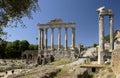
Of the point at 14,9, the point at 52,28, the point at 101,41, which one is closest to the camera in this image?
the point at 14,9

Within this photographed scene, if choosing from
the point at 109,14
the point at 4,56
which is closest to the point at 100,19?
the point at 109,14

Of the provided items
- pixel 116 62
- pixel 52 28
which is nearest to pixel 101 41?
pixel 116 62

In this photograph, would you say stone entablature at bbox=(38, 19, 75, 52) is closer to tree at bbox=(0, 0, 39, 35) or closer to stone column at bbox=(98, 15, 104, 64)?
stone column at bbox=(98, 15, 104, 64)

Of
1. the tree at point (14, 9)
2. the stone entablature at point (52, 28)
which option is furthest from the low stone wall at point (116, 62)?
the stone entablature at point (52, 28)

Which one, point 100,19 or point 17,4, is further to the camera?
point 100,19

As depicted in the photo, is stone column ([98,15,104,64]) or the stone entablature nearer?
stone column ([98,15,104,64])

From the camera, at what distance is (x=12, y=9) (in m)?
15.9

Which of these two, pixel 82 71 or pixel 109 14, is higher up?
pixel 109 14

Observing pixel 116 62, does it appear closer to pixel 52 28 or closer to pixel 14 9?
pixel 14 9

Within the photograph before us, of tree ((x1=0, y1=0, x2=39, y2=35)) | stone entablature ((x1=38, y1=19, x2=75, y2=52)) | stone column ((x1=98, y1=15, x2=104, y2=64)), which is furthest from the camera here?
stone entablature ((x1=38, y1=19, x2=75, y2=52))

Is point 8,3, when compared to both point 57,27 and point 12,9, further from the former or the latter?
point 57,27

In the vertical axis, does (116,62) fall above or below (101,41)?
below

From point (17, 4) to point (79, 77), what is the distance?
9.37 meters

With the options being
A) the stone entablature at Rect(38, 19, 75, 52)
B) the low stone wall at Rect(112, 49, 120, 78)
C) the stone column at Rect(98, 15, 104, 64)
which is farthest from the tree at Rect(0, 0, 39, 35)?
the stone entablature at Rect(38, 19, 75, 52)
